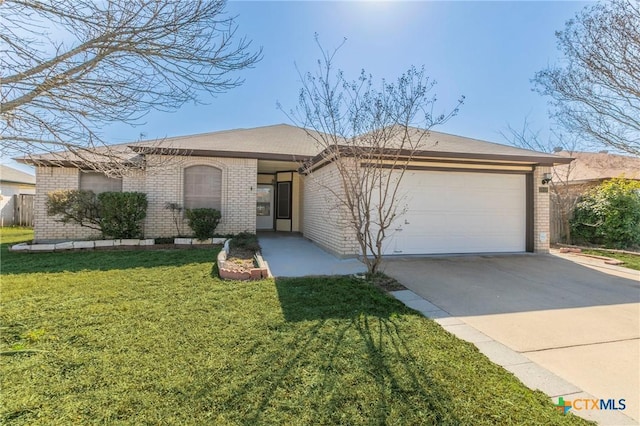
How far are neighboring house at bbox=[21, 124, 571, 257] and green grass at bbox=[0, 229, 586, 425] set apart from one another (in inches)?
142

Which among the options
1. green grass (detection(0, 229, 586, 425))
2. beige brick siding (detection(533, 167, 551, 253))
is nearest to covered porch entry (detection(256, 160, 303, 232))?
beige brick siding (detection(533, 167, 551, 253))

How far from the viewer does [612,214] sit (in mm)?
10547

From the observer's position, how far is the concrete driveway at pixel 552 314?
2.89m

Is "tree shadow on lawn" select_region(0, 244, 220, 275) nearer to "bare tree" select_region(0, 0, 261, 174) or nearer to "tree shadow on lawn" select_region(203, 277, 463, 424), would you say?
"bare tree" select_region(0, 0, 261, 174)

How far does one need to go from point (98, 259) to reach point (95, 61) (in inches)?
232

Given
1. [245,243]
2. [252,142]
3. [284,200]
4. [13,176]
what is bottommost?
[245,243]

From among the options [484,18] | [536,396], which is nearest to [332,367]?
[536,396]

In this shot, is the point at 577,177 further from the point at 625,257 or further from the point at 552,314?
the point at 552,314

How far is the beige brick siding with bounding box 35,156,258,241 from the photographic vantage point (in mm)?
10266

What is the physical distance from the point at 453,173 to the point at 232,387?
8.08 meters

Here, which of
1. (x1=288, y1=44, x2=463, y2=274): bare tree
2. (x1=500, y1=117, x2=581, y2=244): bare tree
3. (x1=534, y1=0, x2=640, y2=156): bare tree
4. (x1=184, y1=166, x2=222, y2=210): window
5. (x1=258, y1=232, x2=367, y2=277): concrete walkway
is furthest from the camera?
(x1=500, y1=117, x2=581, y2=244): bare tree

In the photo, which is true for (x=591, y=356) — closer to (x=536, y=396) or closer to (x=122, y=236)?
(x=536, y=396)

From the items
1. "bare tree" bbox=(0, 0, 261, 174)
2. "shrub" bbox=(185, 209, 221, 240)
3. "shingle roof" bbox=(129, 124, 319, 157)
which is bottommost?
"shrub" bbox=(185, 209, 221, 240)

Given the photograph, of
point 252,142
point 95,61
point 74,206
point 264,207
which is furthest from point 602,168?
point 74,206
